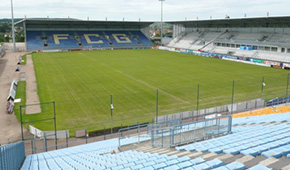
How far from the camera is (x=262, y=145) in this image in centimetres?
768

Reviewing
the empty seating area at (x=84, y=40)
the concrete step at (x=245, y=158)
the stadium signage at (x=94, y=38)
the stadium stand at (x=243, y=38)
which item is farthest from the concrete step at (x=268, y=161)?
the stadium signage at (x=94, y=38)

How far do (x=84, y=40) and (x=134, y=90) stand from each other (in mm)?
58463

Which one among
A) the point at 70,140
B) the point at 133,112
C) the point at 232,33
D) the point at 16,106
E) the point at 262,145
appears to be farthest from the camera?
the point at 232,33

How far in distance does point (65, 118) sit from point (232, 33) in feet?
206

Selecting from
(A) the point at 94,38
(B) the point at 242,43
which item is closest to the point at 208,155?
(B) the point at 242,43

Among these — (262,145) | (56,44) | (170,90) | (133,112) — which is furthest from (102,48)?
(262,145)

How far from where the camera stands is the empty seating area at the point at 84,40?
76250 millimetres

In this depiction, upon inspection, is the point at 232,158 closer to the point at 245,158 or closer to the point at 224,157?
the point at 224,157

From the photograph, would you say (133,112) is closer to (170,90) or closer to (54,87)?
(170,90)

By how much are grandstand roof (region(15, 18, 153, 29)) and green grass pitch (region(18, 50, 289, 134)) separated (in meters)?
41.3

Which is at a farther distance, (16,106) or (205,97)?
(205,97)

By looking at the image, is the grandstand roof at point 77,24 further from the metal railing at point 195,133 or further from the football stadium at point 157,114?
the metal railing at point 195,133

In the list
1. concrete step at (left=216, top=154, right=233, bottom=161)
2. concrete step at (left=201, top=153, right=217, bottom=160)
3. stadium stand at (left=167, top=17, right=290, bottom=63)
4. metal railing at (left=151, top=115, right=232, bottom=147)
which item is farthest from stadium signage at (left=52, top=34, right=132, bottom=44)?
concrete step at (left=216, top=154, right=233, bottom=161)

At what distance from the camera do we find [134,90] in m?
28.8
